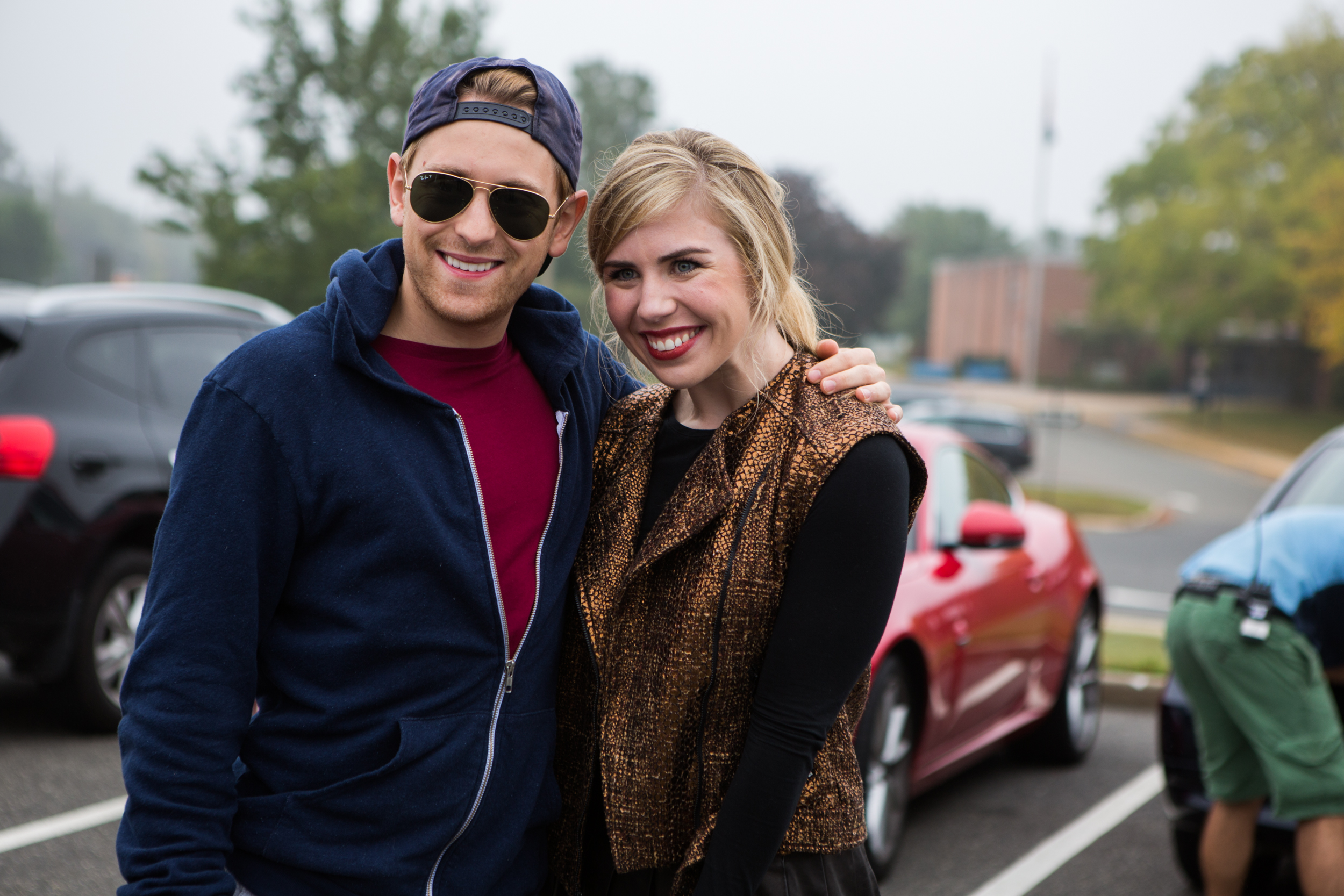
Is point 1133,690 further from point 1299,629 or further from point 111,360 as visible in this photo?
point 111,360

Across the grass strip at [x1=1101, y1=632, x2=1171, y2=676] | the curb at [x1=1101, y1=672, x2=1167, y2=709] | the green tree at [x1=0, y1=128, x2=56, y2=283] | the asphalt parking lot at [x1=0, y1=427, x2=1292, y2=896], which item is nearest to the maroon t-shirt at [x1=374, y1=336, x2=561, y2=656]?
the asphalt parking lot at [x1=0, y1=427, x2=1292, y2=896]

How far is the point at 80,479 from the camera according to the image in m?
5.08

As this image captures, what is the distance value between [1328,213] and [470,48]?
24932 millimetres

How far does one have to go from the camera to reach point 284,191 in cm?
1662

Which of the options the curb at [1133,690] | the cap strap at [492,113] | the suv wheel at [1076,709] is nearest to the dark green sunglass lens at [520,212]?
the cap strap at [492,113]

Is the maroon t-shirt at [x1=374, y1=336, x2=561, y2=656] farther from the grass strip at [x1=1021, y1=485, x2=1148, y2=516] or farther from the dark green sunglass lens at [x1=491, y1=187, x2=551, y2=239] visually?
the grass strip at [x1=1021, y1=485, x2=1148, y2=516]

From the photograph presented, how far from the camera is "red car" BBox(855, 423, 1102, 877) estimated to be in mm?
4168

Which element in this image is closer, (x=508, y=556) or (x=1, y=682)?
(x=508, y=556)

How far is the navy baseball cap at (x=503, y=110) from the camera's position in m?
1.87

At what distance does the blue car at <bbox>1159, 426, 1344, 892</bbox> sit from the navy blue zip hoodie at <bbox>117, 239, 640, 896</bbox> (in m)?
2.81

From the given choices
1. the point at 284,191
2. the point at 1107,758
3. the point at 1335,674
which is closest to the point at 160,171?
the point at 284,191

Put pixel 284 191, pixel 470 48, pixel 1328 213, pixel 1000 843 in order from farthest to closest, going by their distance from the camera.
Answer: pixel 1328 213 → pixel 470 48 → pixel 284 191 → pixel 1000 843

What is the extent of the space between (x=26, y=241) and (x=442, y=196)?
5011cm

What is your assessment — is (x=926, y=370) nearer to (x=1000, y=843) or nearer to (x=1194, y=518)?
(x=1194, y=518)
